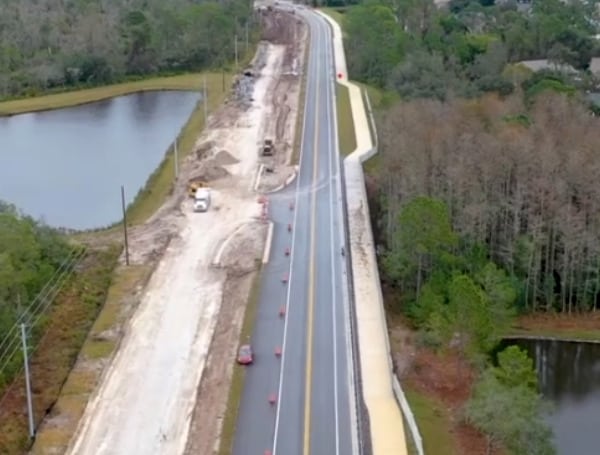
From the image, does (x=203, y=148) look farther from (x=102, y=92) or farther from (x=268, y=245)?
(x=102, y=92)

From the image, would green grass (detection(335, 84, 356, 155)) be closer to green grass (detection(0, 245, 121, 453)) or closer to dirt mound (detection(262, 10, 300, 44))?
green grass (detection(0, 245, 121, 453))

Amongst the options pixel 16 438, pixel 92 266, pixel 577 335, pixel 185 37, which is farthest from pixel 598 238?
pixel 185 37

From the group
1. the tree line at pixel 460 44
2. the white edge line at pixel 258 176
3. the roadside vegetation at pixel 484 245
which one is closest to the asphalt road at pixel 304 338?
the white edge line at pixel 258 176

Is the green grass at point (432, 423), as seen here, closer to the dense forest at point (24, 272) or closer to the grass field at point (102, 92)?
the dense forest at point (24, 272)

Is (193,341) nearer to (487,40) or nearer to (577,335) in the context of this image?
(577,335)

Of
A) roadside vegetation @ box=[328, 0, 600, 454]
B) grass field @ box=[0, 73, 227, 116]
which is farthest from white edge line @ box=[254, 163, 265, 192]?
grass field @ box=[0, 73, 227, 116]

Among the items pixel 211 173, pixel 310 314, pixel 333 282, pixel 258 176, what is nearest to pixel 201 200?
pixel 211 173
